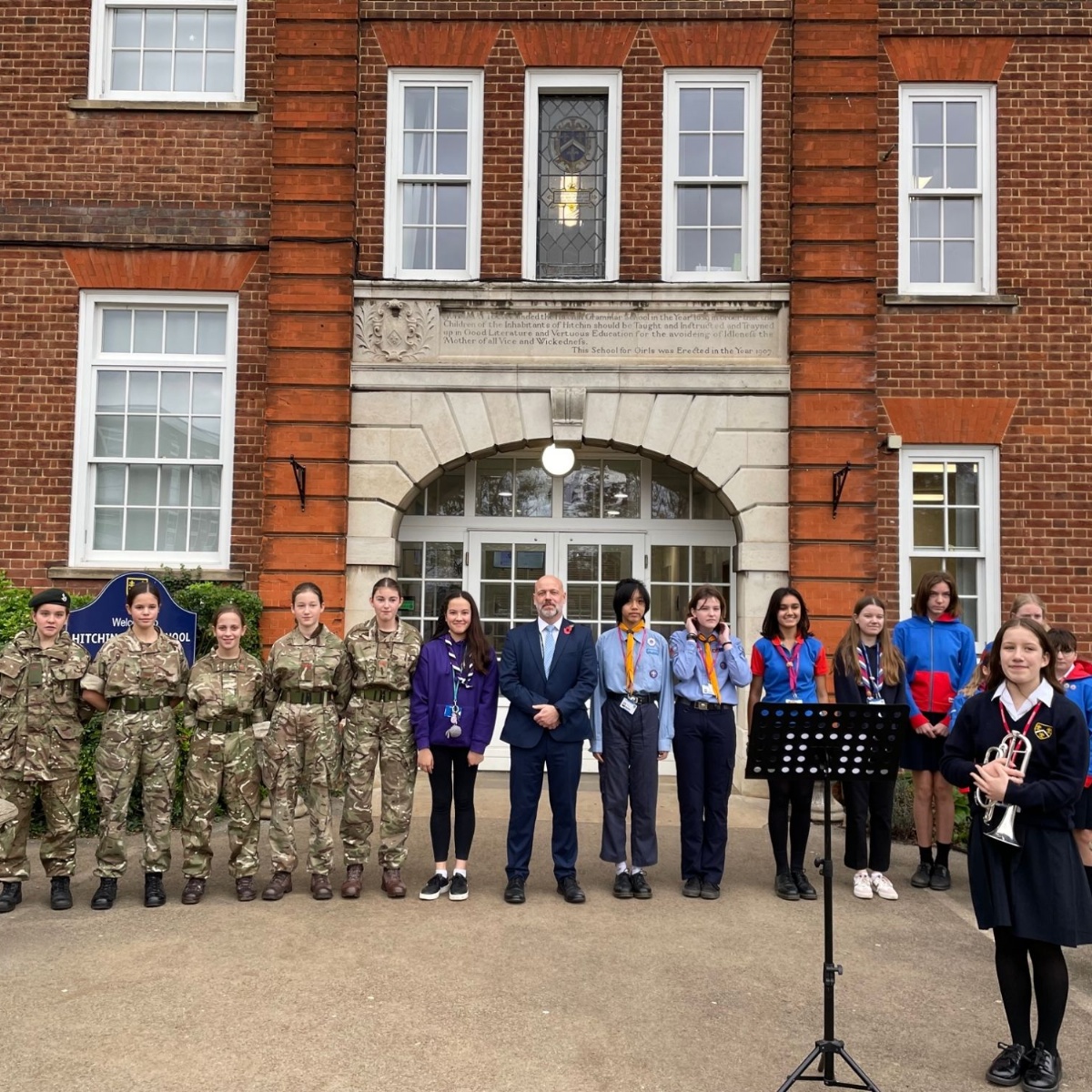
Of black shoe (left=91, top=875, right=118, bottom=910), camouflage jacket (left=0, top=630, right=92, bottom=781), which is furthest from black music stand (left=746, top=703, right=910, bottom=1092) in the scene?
camouflage jacket (left=0, top=630, right=92, bottom=781)

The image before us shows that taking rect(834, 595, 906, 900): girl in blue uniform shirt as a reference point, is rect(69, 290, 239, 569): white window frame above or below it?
above

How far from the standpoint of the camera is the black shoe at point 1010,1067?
3.59 meters

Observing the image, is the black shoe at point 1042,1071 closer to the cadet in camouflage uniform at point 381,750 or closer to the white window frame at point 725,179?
the cadet in camouflage uniform at point 381,750

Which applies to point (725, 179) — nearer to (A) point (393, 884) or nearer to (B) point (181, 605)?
(B) point (181, 605)

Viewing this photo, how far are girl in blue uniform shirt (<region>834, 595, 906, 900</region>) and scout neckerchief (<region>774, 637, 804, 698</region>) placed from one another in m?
0.29

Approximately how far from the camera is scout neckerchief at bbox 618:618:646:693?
19.2 feet

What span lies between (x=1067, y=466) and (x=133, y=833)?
8.61m

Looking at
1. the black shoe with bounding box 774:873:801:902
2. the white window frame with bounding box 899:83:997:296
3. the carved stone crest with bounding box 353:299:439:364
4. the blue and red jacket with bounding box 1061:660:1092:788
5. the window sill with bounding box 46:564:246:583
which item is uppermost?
the white window frame with bounding box 899:83:997:296

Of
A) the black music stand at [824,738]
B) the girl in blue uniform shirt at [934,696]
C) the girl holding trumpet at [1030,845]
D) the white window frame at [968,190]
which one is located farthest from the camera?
the white window frame at [968,190]

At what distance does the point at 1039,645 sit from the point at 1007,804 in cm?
63

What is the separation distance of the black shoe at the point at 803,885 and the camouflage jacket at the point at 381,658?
2.72 meters

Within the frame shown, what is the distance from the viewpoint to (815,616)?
8438 mm

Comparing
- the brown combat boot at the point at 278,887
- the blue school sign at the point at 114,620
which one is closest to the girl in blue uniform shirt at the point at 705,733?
the brown combat boot at the point at 278,887

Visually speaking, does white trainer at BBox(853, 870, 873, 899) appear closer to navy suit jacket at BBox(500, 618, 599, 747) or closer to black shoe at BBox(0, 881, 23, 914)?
navy suit jacket at BBox(500, 618, 599, 747)
